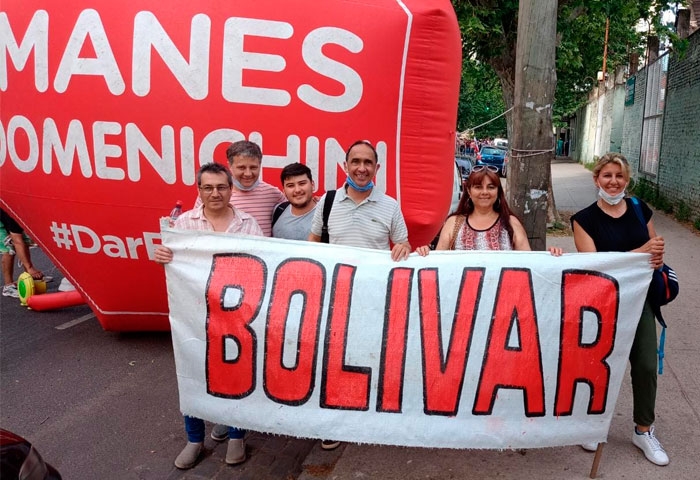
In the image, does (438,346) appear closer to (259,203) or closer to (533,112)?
(259,203)

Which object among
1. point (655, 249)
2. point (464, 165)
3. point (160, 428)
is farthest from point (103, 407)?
point (464, 165)

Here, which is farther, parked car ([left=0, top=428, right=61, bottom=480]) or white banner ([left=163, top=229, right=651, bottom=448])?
white banner ([left=163, top=229, right=651, bottom=448])

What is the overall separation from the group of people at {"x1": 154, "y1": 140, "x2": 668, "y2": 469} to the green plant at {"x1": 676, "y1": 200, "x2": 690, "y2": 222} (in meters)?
9.13

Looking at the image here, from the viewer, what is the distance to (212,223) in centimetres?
323

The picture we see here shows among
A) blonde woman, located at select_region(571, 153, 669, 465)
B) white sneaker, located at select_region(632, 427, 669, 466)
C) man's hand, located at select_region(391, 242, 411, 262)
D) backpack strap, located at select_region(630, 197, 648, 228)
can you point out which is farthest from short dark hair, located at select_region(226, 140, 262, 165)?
white sneaker, located at select_region(632, 427, 669, 466)

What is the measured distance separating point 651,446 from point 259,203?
265cm

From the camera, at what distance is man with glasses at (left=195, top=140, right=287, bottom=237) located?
11.5 ft

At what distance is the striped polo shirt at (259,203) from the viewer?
3648mm

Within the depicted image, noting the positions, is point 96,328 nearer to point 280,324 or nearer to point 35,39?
point 35,39

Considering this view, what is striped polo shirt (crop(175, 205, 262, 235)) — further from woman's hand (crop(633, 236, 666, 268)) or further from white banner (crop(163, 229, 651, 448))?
woman's hand (crop(633, 236, 666, 268))

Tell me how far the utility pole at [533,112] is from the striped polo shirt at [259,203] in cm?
177

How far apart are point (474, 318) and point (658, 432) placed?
1.53m

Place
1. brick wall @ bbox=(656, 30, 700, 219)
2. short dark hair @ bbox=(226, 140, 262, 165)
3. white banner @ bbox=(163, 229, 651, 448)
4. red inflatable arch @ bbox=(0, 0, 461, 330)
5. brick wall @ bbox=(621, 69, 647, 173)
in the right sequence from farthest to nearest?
brick wall @ bbox=(621, 69, 647, 173) < brick wall @ bbox=(656, 30, 700, 219) < red inflatable arch @ bbox=(0, 0, 461, 330) < short dark hair @ bbox=(226, 140, 262, 165) < white banner @ bbox=(163, 229, 651, 448)

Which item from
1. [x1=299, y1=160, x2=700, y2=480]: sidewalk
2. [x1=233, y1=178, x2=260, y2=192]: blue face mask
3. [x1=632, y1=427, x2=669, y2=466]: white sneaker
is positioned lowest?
[x1=299, y1=160, x2=700, y2=480]: sidewalk
